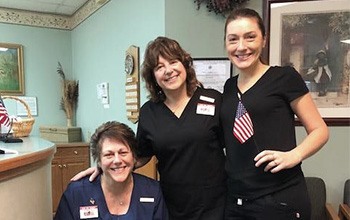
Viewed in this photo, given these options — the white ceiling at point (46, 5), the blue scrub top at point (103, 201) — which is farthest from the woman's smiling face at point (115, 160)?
the white ceiling at point (46, 5)

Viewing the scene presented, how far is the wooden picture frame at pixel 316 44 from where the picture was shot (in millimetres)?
2160

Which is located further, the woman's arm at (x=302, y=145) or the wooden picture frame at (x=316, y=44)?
the wooden picture frame at (x=316, y=44)

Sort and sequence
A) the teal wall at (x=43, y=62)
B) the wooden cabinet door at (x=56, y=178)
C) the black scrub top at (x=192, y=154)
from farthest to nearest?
the teal wall at (x=43, y=62)
the wooden cabinet door at (x=56, y=178)
the black scrub top at (x=192, y=154)

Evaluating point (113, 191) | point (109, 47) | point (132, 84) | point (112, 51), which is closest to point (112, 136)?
point (113, 191)

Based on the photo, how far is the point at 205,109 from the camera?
142 centimetres

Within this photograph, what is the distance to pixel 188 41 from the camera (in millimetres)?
2309

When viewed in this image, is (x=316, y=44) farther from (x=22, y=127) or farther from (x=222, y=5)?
(x=22, y=127)

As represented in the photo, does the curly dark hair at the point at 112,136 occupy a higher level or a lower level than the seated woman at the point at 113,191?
higher

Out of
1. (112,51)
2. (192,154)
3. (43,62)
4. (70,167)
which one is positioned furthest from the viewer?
(43,62)

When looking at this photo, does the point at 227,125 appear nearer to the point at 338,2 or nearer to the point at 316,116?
the point at 316,116

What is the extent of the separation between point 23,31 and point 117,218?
393cm

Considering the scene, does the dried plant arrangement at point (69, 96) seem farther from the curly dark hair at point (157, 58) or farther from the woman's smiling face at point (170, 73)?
the woman's smiling face at point (170, 73)

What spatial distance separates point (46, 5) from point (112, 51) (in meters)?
1.51

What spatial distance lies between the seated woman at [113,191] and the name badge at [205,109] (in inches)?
13.2
